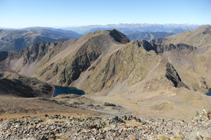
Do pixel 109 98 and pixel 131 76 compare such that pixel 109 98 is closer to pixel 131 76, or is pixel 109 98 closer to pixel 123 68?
pixel 131 76

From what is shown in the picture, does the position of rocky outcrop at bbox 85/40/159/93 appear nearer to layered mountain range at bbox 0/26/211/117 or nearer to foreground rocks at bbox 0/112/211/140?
layered mountain range at bbox 0/26/211/117

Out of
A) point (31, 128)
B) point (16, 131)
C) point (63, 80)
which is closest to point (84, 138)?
point (31, 128)

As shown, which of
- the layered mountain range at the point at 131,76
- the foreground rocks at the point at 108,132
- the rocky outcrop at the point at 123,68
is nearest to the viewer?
the foreground rocks at the point at 108,132

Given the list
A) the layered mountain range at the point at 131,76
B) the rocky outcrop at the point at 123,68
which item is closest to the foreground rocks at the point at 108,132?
the layered mountain range at the point at 131,76

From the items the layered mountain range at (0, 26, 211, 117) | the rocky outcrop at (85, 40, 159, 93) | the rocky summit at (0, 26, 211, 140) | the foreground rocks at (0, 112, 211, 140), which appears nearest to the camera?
the foreground rocks at (0, 112, 211, 140)

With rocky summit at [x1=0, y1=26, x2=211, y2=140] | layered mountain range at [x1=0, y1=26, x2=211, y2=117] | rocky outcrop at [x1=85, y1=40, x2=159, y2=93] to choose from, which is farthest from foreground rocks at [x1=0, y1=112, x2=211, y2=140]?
rocky outcrop at [x1=85, y1=40, x2=159, y2=93]

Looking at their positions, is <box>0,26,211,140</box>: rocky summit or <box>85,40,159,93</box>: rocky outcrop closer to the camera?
<box>0,26,211,140</box>: rocky summit

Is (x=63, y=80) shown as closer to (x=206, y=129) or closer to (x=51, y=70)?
(x=51, y=70)

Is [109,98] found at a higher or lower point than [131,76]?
lower

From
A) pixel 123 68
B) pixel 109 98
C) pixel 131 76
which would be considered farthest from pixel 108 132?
pixel 123 68

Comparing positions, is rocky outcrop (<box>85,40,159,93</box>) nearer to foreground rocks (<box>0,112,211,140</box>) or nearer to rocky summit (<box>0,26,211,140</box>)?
rocky summit (<box>0,26,211,140</box>)

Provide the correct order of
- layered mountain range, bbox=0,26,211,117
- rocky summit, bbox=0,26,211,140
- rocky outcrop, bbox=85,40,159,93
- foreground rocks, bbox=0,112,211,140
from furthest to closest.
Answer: rocky outcrop, bbox=85,40,159,93 < layered mountain range, bbox=0,26,211,117 < rocky summit, bbox=0,26,211,140 < foreground rocks, bbox=0,112,211,140

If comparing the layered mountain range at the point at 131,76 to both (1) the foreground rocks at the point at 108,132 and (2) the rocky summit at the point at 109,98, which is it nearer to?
(2) the rocky summit at the point at 109,98
